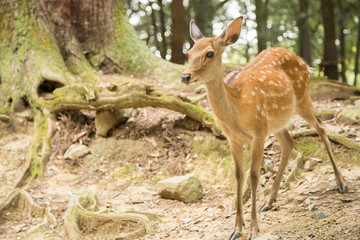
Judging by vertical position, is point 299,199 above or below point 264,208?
above

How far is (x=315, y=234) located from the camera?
11.0 feet

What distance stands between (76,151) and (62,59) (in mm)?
2178

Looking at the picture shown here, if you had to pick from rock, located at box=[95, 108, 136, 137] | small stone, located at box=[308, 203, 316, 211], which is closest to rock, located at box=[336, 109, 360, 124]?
small stone, located at box=[308, 203, 316, 211]

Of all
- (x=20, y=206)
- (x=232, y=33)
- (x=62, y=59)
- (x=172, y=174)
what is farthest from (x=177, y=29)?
(x=232, y=33)

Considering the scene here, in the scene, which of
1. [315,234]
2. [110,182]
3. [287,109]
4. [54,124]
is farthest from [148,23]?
[315,234]

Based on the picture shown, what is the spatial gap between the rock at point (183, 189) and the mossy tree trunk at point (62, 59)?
1.16m

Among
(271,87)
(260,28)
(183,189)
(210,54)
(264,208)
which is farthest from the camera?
(260,28)

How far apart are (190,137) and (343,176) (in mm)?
2438

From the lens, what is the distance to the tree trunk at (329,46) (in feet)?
37.8

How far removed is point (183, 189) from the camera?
5.21 meters

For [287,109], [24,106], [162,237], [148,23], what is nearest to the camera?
[162,237]

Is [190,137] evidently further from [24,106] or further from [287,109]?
[24,106]

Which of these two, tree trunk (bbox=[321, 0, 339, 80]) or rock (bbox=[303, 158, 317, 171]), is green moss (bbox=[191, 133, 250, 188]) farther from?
tree trunk (bbox=[321, 0, 339, 80])

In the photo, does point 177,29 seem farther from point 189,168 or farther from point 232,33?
point 232,33
